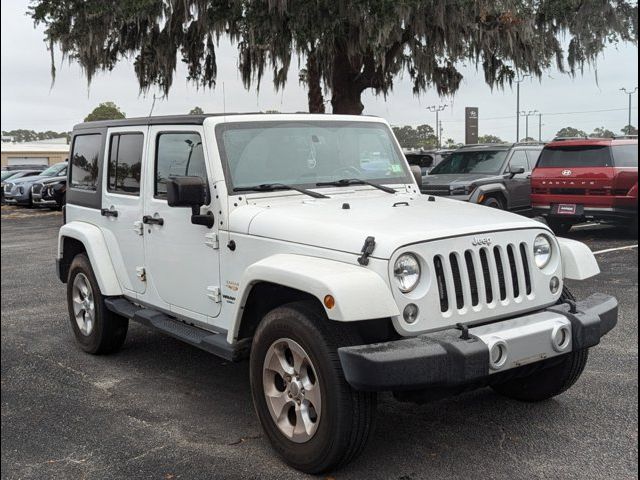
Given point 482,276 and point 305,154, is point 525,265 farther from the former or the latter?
point 305,154

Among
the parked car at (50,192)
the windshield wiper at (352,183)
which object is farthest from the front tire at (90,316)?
the parked car at (50,192)

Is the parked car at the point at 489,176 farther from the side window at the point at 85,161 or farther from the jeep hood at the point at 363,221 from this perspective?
the jeep hood at the point at 363,221

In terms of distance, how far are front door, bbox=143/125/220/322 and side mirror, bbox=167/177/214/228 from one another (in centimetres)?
11

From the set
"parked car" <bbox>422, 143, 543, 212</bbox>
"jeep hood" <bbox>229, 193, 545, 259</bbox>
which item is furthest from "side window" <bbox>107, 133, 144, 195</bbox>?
"parked car" <bbox>422, 143, 543, 212</bbox>

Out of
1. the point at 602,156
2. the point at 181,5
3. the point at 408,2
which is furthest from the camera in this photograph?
Result: the point at 181,5

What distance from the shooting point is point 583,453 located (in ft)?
12.4

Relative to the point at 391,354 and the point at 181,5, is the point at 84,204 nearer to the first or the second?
the point at 391,354

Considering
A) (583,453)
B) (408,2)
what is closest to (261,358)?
(583,453)

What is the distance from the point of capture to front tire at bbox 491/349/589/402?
425 cm

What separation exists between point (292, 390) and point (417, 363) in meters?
0.79

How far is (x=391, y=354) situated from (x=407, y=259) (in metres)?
0.53

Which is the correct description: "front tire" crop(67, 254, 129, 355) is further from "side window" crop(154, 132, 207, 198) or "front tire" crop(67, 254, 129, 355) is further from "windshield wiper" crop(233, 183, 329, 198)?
"windshield wiper" crop(233, 183, 329, 198)

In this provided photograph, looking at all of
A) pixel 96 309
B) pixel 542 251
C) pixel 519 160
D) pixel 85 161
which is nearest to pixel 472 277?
pixel 542 251

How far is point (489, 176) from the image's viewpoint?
12.6 m
